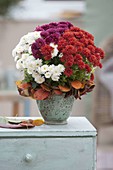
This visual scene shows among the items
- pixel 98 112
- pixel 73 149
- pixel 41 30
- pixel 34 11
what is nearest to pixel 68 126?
pixel 73 149

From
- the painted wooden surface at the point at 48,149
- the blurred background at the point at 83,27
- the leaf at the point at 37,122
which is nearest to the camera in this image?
the painted wooden surface at the point at 48,149

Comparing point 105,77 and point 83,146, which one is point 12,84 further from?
point 83,146

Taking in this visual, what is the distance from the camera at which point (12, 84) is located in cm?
396

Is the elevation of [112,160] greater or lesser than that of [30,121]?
lesser

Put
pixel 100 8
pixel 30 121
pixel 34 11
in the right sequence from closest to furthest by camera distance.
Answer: pixel 30 121, pixel 100 8, pixel 34 11

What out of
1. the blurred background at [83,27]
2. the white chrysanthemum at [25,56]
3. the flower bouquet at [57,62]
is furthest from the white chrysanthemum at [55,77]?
the blurred background at [83,27]

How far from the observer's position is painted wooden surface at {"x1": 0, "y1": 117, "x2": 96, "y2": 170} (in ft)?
5.20

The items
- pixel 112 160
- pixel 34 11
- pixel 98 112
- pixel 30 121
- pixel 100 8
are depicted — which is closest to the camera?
pixel 30 121

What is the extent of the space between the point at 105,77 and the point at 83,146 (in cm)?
274

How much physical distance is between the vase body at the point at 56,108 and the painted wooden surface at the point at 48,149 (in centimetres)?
8

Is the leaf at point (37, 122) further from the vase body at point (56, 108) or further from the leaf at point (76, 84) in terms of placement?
the leaf at point (76, 84)

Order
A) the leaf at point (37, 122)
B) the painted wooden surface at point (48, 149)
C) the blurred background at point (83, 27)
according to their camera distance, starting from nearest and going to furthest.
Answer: the painted wooden surface at point (48, 149)
the leaf at point (37, 122)
the blurred background at point (83, 27)

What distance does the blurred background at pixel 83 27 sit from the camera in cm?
430

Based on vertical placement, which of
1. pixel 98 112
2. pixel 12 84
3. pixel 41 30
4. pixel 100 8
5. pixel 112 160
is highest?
pixel 100 8
